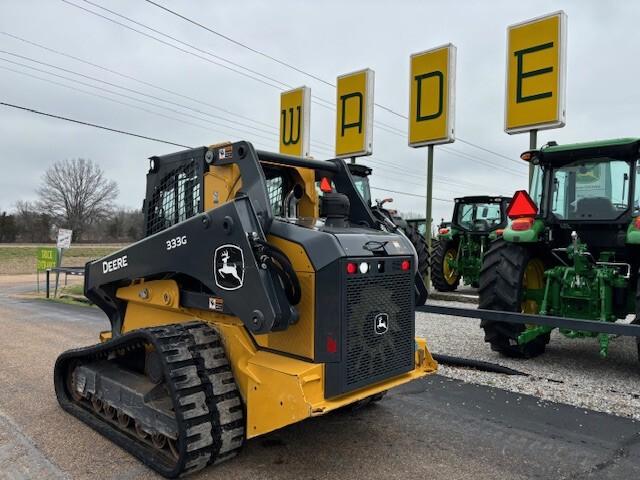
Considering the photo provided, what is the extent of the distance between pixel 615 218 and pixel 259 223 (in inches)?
186

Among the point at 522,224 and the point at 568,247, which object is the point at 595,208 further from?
the point at 522,224

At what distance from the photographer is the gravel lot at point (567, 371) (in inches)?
190

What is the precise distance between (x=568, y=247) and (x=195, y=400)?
472 cm

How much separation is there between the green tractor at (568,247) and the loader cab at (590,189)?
0.01m

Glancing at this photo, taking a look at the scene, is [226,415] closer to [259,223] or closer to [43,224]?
[259,223]

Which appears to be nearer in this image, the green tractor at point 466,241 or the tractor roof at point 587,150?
the tractor roof at point 587,150

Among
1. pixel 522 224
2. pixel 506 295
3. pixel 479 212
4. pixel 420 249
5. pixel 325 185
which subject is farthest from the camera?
pixel 479 212

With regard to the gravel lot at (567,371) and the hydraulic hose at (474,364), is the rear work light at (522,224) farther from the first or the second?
the hydraulic hose at (474,364)

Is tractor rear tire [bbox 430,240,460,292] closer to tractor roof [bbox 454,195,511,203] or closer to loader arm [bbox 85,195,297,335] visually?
tractor roof [bbox 454,195,511,203]

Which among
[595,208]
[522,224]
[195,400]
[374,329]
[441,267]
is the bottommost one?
[195,400]

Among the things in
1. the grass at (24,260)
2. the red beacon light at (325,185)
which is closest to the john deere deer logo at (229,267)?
the red beacon light at (325,185)

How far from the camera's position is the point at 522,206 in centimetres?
654

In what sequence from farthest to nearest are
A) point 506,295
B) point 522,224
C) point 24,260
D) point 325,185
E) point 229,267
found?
point 24,260 < point 522,224 < point 506,295 < point 325,185 < point 229,267

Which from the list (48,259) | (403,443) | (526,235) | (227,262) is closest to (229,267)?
(227,262)
